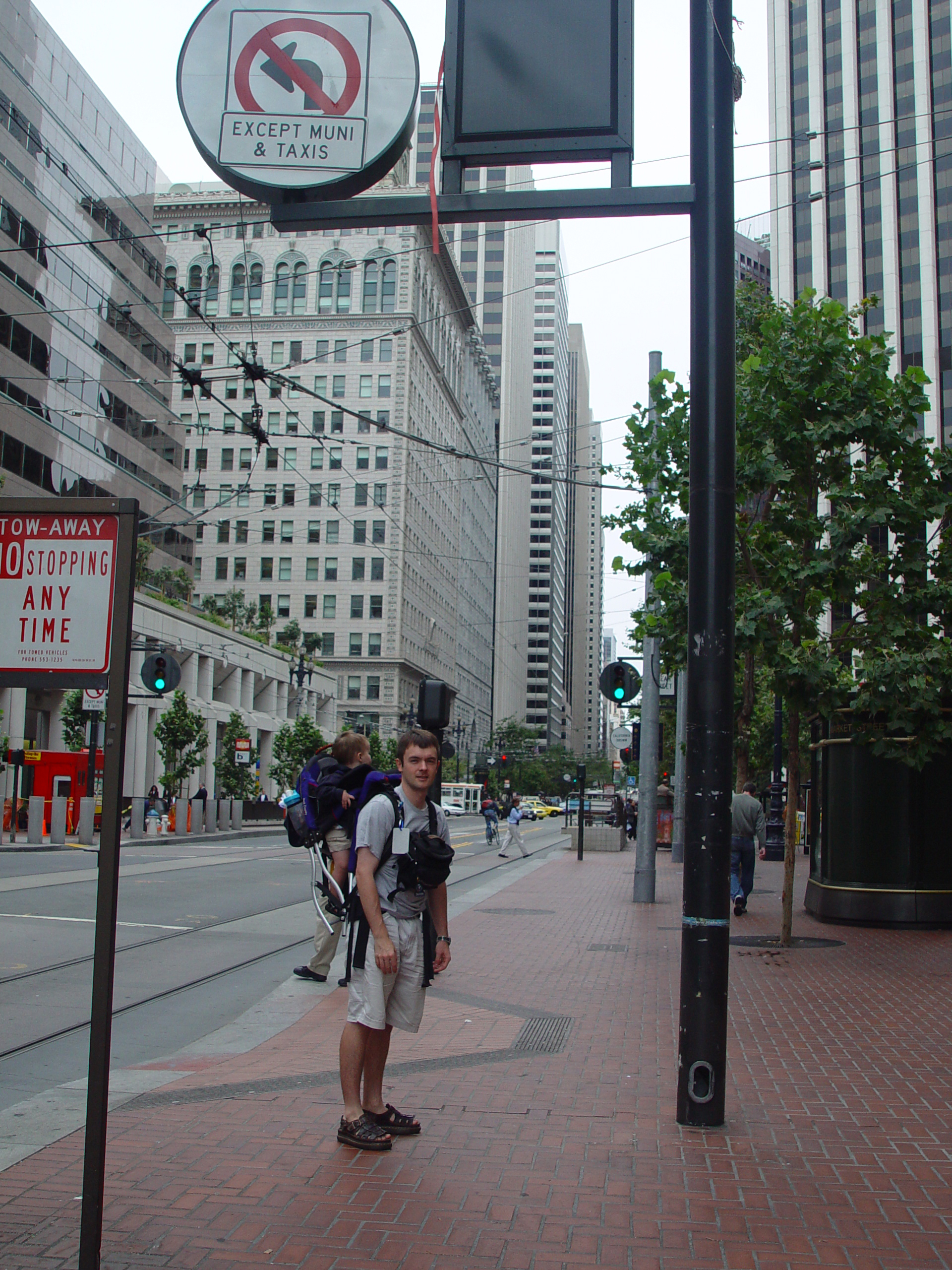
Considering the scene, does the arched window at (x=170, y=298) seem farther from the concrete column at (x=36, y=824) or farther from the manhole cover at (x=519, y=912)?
the manhole cover at (x=519, y=912)

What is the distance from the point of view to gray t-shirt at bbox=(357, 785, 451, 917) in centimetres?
499

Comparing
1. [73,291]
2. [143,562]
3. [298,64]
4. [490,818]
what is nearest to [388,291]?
[73,291]

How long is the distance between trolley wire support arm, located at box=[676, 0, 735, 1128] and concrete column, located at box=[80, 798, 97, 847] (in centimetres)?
2450

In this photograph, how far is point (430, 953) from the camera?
16.8ft

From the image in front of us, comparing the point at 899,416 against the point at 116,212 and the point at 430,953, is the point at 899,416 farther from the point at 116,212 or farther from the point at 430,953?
the point at 116,212

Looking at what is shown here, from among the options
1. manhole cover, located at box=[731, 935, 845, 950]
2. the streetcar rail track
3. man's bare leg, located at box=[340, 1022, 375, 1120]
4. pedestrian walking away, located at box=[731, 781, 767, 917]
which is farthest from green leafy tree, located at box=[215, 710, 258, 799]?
man's bare leg, located at box=[340, 1022, 375, 1120]

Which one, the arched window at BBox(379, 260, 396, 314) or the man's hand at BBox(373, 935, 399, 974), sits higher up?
the arched window at BBox(379, 260, 396, 314)

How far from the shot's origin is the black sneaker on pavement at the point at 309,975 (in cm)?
953

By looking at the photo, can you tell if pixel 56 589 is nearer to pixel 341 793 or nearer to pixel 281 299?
pixel 341 793

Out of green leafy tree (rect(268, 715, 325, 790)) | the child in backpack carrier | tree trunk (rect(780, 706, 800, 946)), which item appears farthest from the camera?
green leafy tree (rect(268, 715, 325, 790))

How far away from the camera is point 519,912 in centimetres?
1541

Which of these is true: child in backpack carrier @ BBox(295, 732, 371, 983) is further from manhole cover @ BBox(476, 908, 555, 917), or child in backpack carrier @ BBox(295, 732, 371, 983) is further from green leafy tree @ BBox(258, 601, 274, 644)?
green leafy tree @ BBox(258, 601, 274, 644)

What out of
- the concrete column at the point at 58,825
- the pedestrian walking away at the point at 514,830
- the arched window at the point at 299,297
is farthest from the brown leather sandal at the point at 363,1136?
the arched window at the point at 299,297

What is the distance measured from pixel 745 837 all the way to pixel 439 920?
10369 mm
